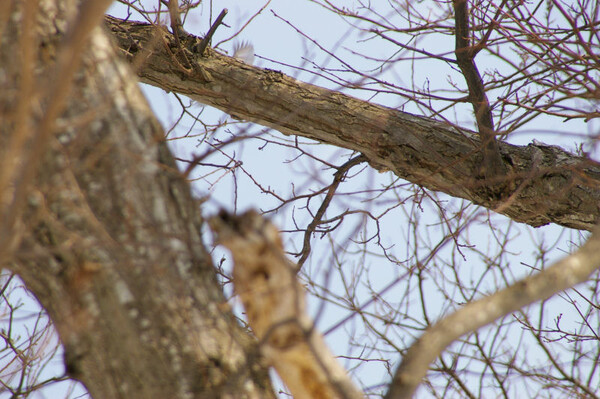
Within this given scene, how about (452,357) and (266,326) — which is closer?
(266,326)

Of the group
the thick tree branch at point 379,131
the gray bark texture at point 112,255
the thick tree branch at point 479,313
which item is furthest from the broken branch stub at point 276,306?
the thick tree branch at point 379,131

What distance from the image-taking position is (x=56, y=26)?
1698 mm

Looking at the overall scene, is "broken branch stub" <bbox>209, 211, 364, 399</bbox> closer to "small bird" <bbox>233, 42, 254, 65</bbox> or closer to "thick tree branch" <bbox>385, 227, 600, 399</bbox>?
"thick tree branch" <bbox>385, 227, 600, 399</bbox>

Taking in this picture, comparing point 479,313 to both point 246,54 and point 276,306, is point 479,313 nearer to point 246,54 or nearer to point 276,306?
point 276,306

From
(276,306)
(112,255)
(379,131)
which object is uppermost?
(379,131)

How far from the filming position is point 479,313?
1.50 m

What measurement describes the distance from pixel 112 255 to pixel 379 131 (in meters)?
2.08

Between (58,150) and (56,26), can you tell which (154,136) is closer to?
(58,150)

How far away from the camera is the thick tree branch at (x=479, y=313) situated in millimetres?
1451

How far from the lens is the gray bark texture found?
1550 mm

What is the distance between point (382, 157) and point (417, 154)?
22 cm

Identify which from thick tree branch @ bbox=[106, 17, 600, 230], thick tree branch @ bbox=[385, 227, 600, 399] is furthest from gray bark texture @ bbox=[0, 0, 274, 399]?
thick tree branch @ bbox=[106, 17, 600, 230]

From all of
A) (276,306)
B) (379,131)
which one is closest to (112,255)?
(276,306)

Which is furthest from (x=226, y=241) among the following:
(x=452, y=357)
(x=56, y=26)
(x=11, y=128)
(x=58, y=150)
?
(x=452, y=357)
